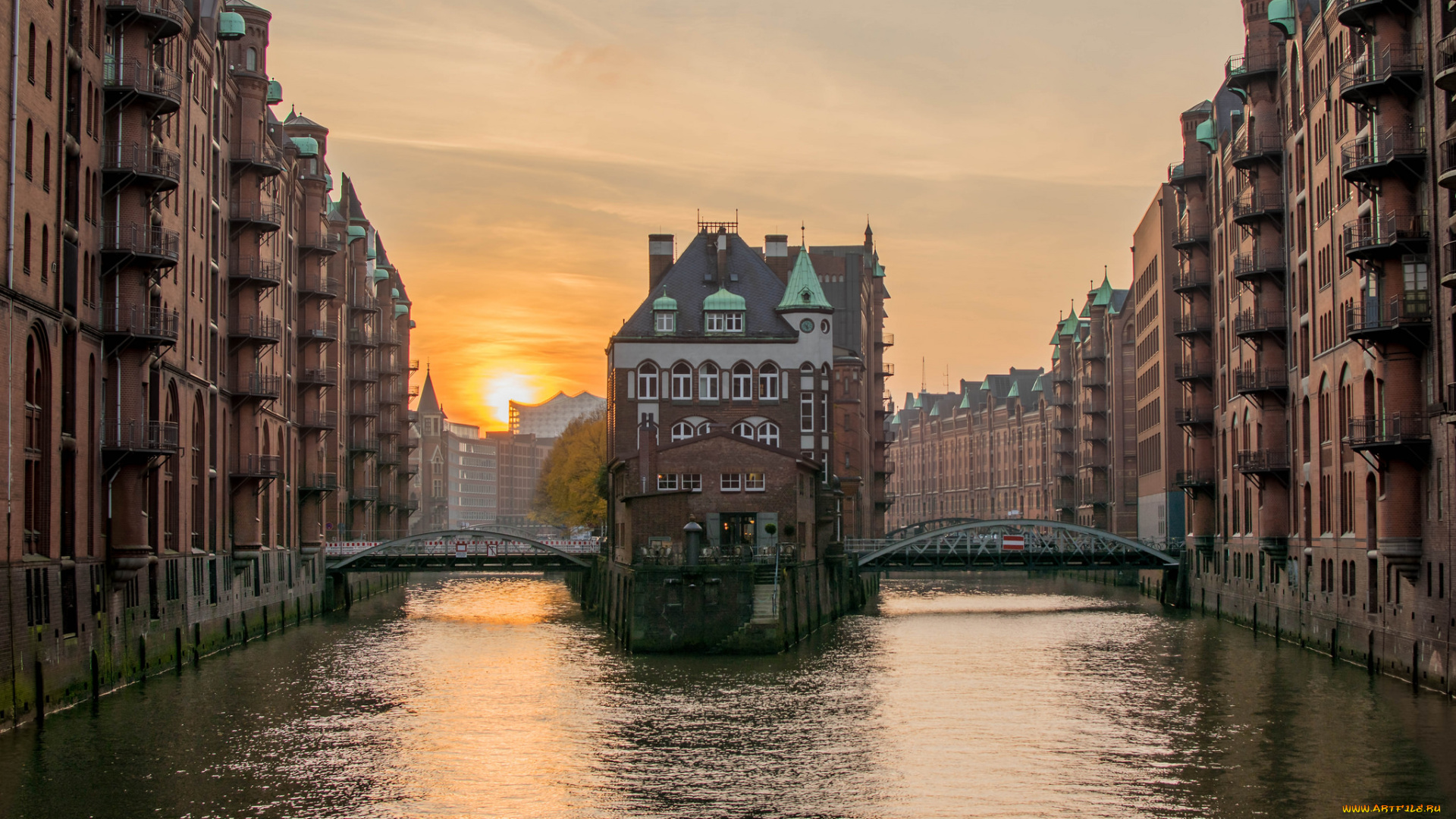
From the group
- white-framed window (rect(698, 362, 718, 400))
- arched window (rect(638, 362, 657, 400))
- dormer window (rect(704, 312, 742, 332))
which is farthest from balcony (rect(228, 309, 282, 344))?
dormer window (rect(704, 312, 742, 332))

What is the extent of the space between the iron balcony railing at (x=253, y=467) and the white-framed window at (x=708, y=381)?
2434cm

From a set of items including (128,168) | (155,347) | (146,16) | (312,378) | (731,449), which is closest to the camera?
(128,168)

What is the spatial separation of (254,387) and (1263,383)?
41.7m

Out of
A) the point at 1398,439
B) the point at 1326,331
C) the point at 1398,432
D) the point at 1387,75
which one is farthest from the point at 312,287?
the point at 1398,439

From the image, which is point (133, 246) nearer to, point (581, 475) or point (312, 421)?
point (312, 421)

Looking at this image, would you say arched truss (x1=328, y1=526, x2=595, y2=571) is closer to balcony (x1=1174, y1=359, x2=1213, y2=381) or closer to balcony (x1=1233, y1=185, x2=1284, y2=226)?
balcony (x1=1174, y1=359, x2=1213, y2=381)

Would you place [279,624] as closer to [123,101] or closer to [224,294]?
[224,294]

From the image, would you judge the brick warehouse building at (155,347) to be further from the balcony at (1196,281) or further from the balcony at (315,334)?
the balcony at (1196,281)

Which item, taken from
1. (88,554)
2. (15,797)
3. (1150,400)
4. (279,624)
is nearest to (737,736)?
(15,797)

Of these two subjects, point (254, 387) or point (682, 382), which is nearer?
point (254, 387)

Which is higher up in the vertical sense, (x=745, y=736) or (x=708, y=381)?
(x=708, y=381)

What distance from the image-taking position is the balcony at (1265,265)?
65688 millimetres

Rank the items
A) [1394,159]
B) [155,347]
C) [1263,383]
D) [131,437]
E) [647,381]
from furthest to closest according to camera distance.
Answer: [647,381]
[1263,383]
[155,347]
[131,437]
[1394,159]

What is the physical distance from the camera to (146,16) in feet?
154
